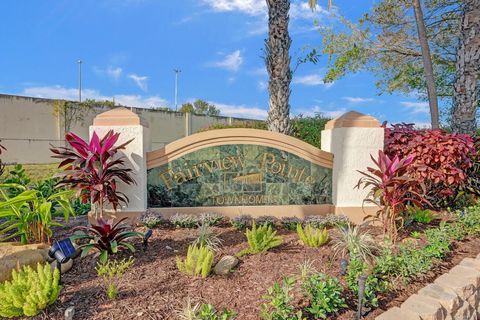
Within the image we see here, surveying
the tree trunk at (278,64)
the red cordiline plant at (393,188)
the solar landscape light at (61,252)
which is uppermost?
the tree trunk at (278,64)

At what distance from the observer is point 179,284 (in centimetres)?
287

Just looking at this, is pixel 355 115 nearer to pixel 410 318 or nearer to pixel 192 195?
pixel 192 195

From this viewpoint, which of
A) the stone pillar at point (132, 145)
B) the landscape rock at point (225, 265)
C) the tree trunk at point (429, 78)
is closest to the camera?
the landscape rock at point (225, 265)

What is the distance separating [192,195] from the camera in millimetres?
5070

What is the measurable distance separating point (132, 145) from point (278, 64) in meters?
3.93

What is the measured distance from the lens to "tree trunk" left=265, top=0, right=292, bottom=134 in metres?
7.08

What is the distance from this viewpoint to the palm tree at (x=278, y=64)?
7.08 m

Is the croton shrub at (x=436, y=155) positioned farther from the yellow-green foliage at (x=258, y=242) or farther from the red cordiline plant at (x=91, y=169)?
the red cordiline plant at (x=91, y=169)

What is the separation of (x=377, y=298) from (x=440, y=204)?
14.0ft

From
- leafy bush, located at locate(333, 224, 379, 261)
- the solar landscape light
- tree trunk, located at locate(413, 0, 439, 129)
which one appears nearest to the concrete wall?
tree trunk, located at locate(413, 0, 439, 129)

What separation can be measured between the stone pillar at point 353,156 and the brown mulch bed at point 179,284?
5.05ft

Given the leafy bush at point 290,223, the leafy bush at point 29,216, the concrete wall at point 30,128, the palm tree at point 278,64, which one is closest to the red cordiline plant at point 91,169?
the leafy bush at point 29,216

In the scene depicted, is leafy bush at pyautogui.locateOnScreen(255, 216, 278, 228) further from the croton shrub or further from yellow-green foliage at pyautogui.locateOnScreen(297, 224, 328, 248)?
the croton shrub

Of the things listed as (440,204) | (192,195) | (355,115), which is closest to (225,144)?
(192,195)
